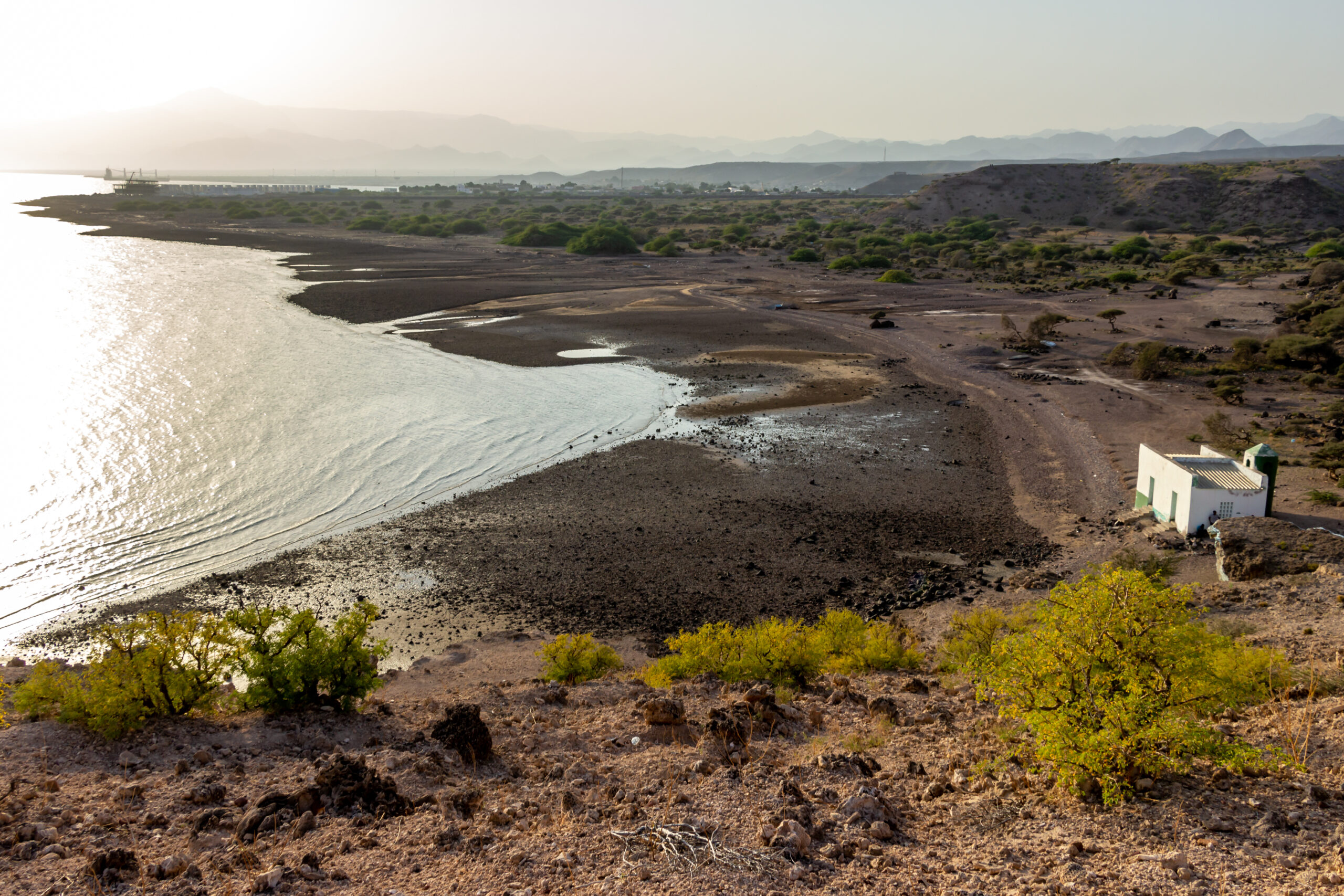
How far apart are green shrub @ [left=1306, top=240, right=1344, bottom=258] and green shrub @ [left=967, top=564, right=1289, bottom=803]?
67609mm

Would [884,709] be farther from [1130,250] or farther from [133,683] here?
[1130,250]

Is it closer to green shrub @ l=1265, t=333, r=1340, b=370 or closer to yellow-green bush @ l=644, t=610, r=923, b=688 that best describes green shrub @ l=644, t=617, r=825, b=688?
yellow-green bush @ l=644, t=610, r=923, b=688

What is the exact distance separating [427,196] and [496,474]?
15758 cm

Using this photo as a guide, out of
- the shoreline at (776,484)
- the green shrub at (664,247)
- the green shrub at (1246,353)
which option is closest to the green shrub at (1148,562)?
the shoreline at (776,484)

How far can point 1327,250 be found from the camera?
198ft

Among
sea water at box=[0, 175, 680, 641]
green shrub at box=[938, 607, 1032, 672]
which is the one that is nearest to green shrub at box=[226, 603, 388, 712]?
green shrub at box=[938, 607, 1032, 672]

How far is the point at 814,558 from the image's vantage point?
685 inches

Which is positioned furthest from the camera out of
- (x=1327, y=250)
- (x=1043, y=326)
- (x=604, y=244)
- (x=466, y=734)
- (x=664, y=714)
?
(x=604, y=244)

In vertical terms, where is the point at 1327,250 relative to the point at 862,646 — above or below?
above

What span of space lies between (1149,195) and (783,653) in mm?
102968

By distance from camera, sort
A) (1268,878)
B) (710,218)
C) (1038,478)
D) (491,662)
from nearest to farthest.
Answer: (1268,878) → (491,662) → (1038,478) → (710,218)

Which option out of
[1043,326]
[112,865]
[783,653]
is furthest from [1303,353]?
[112,865]

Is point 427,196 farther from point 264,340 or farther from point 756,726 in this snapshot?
point 756,726

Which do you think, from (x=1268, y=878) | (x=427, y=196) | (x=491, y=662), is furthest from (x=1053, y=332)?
(x=427, y=196)
